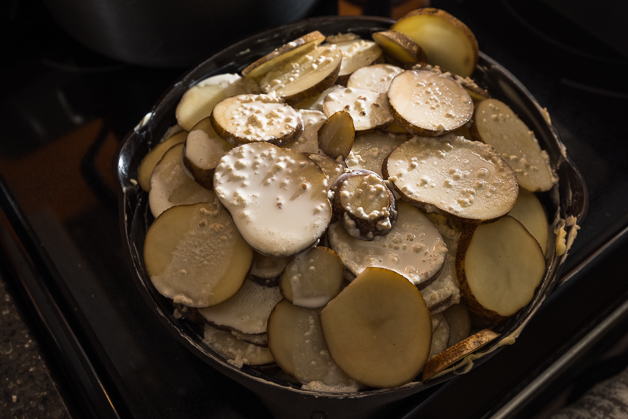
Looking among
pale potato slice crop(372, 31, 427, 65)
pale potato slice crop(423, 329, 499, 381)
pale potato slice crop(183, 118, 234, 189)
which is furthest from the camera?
pale potato slice crop(372, 31, 427, 65)

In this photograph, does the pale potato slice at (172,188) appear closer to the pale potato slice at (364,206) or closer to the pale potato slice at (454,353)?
the pale potato slice at (364,206)

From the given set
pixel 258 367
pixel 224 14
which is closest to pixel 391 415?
pixel 258 367

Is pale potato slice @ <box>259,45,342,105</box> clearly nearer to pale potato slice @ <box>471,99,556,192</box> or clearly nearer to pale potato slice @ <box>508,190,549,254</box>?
pale potato slice @ <box>471,99,556,192</box>

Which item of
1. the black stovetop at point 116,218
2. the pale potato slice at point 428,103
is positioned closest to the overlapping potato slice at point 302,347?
the black stovetop at point 116,218

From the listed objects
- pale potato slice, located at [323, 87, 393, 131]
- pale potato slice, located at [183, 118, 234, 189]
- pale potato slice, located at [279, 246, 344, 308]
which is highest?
pale potato slice, located at [323, 87, 393, 131]

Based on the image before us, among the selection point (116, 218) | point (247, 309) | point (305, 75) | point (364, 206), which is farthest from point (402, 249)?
point (116, 218)

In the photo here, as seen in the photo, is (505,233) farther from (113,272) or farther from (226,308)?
(113,272)

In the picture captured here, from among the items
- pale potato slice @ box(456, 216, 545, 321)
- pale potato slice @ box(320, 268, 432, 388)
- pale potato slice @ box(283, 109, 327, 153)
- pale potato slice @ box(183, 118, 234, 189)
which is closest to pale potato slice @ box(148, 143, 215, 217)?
pale potato slice @ box(183, 118, 234, 189)
